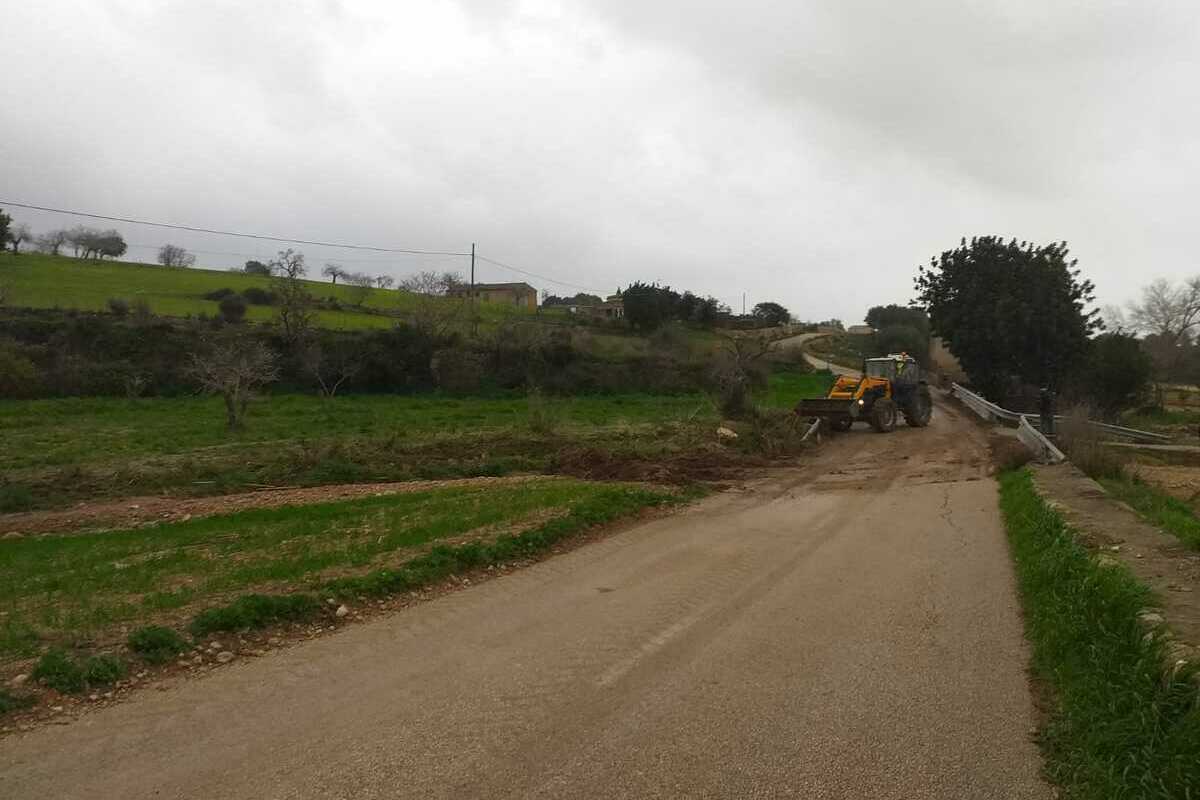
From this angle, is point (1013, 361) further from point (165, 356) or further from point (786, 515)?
point (165, 356)

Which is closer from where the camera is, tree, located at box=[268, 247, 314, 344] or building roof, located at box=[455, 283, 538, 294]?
tree, located at box=[268, 247, 314, 344]

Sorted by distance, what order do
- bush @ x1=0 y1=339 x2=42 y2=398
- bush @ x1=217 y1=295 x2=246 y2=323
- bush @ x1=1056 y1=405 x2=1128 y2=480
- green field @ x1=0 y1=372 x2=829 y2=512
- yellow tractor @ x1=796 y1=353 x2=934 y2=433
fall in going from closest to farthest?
bush @ x1=1056 y1=405 x2=1128 y2=480 < green field @ x1=0 y1=372 x2=829 y2=512 < yellow tractor @ x1=796 y1=353 x2=934 y2=433 < bush @ x1=0 y1=339 x2=42 y2=398 < bush @ x1=217 y1=295 x2=246 y2=323

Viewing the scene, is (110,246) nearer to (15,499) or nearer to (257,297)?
(257,297)

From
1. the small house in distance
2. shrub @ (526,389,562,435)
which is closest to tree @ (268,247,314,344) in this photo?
shrub @ (526,389,562,435)

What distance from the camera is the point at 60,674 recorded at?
234 inches

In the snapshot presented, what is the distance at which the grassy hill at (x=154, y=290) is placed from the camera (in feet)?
161

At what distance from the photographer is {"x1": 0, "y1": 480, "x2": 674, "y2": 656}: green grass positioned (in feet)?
25.5

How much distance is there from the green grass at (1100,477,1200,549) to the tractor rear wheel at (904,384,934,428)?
1158 centimetres

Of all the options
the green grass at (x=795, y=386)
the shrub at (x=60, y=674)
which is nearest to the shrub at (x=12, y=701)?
the shrub at (x=60, y=674)

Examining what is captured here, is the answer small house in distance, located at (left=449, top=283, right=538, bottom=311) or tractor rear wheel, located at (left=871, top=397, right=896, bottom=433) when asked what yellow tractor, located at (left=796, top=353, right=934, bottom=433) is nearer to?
tractor rear wheel, located at (left=871, top=397, right=896, bottom=433)

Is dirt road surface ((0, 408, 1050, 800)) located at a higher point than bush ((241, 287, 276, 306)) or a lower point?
lower

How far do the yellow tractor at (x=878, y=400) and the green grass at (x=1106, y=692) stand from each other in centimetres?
1743

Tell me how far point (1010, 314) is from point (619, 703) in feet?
113

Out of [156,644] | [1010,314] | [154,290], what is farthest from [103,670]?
[154,290]
